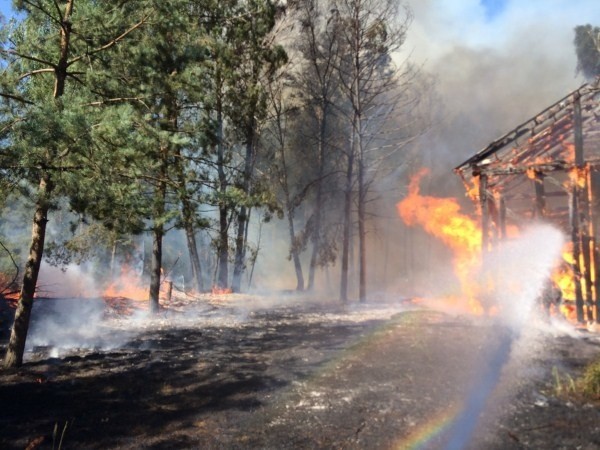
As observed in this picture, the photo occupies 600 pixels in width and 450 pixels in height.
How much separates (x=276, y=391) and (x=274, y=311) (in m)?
A: 8.89

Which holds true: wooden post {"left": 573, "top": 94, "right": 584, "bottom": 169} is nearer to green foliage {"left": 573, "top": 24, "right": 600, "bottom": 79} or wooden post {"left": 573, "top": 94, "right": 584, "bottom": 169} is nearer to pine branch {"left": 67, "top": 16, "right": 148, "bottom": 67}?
pine branch {"left": 67, "top": 16, "right": 148, "bottom": 67}

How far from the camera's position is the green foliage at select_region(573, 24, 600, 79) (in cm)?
2830

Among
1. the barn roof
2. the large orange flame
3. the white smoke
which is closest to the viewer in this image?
the barn roof

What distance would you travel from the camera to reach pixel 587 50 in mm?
28984

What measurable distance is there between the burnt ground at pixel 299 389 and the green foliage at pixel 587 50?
25609mm

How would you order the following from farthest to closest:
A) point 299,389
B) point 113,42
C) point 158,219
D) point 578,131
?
point 578,131 → point 158,219 → point 113,42 → point 299,389

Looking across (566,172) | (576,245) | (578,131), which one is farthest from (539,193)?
(578,131)

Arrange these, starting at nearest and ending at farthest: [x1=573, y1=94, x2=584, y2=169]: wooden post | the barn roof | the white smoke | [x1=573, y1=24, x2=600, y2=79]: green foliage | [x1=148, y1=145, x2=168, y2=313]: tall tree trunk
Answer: [x1=148, y1=145, x2=168, y2=313]: tall tree trunk < [x1=573, y1=94, x2=584, y2=169]: wooden post < the barn roof < the white smoke < [x1=573, y1=24, x2=600, y2=79]: green foliage

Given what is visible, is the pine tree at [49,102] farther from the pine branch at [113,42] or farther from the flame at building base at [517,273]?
the flame at building base at [517,273]

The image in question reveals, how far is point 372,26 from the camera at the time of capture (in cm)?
2025

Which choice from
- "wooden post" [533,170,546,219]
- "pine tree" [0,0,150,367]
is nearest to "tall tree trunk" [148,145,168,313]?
"pine tree" [0,0,150,367]

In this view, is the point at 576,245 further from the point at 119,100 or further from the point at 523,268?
the point at 119,100

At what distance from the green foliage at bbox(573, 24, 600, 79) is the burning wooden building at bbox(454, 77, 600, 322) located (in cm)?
2088

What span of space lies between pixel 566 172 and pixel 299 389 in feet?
33.2
